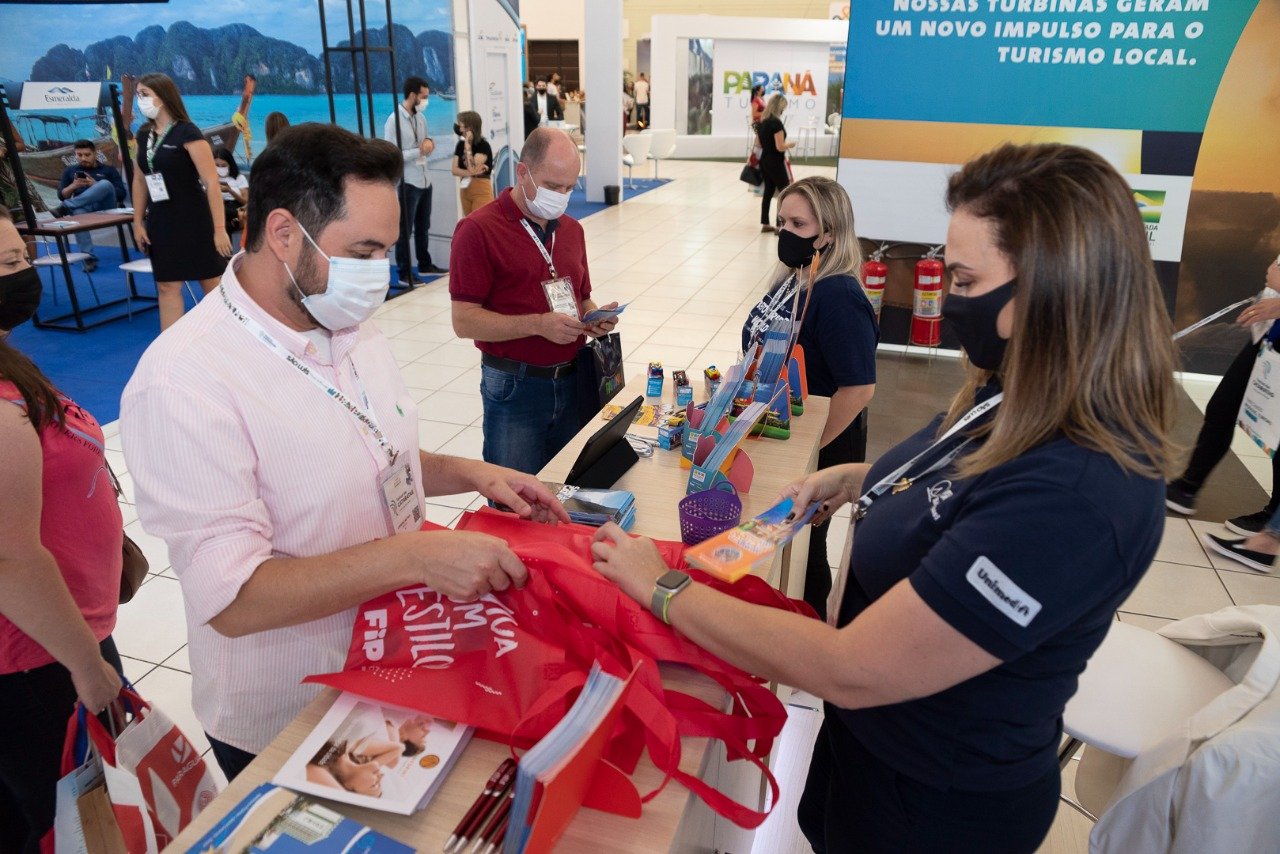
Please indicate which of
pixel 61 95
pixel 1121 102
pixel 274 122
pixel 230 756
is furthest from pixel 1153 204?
pixel 61 95

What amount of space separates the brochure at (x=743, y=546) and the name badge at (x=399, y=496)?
55 cm

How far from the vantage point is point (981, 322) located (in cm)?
122

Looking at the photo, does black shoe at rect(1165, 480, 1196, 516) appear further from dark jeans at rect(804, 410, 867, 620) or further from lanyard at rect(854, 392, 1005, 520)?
lanyard at rect(854, 392, 1005, 520)

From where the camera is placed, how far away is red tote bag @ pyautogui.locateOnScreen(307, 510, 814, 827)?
1.23 metres

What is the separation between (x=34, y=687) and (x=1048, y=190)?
202cm

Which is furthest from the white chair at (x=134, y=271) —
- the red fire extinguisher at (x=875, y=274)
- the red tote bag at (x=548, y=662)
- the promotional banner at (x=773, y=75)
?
the promotional banner at (x=773, y=75)

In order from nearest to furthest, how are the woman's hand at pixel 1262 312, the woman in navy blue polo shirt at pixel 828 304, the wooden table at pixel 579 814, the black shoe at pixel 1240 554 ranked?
the wooden table at pixel 579 814 < the woman in navy blue polo shirt at pixel 828 304 < the woman's hand at pixel 1262 312 < the black shoe at pixel 1240 554

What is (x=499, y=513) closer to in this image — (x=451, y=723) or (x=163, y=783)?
(x=451, y=723)

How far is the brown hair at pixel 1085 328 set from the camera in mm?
1086

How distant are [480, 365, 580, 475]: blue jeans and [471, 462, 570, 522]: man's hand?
4.14 feet

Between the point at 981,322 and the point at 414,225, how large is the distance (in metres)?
8.14

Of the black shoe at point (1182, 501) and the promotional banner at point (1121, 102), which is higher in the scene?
Answer: the promotional banner at point (1121, 102)

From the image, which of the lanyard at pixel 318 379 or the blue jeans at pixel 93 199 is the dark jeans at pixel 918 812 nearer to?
the lanyard at pixel 318 379

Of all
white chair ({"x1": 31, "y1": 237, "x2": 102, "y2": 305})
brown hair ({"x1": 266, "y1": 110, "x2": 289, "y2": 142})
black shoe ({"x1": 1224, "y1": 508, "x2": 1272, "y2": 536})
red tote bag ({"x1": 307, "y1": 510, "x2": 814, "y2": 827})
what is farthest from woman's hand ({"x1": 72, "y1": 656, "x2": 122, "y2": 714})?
brown hair ({"x1": 266, "y1": 110, "x2": 289, "y2": 142})
